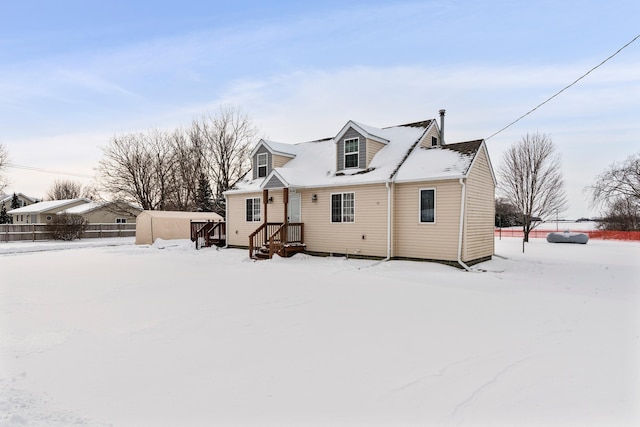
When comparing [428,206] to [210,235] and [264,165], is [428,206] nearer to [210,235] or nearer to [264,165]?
[264,165]

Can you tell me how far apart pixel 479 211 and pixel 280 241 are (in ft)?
26.1

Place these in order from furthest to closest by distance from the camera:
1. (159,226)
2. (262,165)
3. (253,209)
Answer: (159,226), (262,165), (253,209)

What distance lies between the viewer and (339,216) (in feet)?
47.5

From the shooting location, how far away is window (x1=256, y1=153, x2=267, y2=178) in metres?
17.8

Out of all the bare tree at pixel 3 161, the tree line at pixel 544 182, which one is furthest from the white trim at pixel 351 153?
the bare tree at pixel 3 161

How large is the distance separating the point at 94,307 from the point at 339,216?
9.45 m

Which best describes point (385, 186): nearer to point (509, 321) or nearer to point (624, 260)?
point (509, 321)

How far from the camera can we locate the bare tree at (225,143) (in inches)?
1329

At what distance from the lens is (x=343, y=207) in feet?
47.3

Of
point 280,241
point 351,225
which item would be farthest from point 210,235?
point 351,225

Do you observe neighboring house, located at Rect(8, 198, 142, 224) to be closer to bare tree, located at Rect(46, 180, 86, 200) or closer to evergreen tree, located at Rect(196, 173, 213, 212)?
evergreen tree, located at Rect(196, 173, 213, 212)

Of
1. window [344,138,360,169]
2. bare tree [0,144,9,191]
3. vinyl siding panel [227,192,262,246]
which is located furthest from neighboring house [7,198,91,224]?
window [344,138,360,169]

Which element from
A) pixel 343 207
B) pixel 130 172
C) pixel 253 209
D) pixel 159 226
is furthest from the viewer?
pixel 130 172

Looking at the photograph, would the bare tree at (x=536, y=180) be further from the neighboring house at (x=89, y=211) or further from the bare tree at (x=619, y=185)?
the neighboring house at (x=89, y=211)
